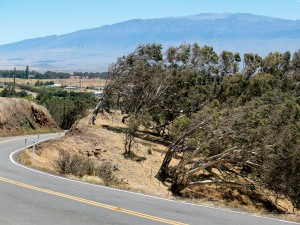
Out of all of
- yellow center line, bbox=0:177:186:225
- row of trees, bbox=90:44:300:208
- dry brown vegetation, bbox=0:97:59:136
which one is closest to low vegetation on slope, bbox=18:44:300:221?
row of trees, bbox=90:44:300:208

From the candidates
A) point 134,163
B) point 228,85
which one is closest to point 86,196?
point 134,163

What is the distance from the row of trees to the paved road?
1208 centimetres

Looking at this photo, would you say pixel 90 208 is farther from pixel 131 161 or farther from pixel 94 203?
pixel 131 161

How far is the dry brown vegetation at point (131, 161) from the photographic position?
86.5 ft

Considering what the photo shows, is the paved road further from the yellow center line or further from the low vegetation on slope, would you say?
the low vegetation on slope

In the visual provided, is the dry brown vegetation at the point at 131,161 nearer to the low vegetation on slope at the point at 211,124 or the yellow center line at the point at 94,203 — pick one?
the low vegetation on slope at the point at 211,124

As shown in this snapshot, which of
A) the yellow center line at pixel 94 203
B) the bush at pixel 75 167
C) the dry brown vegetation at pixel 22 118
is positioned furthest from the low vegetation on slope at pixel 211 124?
the dry brown vegetation at pixel 22 118

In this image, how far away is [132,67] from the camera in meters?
42.1

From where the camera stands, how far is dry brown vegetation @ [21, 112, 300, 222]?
2638 centimetres

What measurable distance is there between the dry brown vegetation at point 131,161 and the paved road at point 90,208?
6.88 metres

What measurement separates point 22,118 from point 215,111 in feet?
74.9

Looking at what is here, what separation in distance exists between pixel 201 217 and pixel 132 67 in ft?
106

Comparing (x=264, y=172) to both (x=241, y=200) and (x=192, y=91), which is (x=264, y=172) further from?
(x=192, y=91)

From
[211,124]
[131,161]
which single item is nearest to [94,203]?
[211,124]
